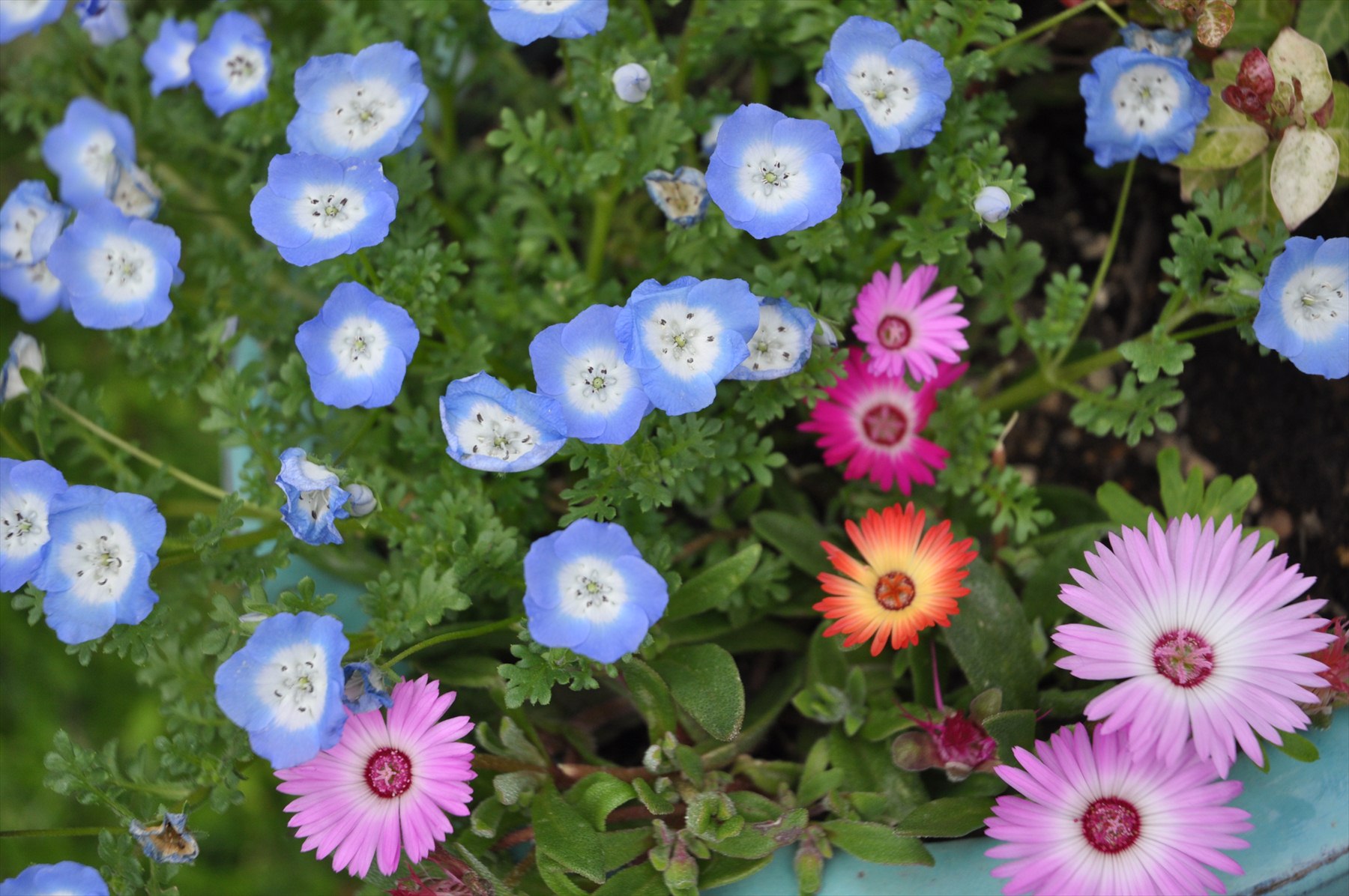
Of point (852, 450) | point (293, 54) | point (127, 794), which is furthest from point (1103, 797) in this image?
point (293, 54)

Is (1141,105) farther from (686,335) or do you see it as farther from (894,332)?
(686,335)

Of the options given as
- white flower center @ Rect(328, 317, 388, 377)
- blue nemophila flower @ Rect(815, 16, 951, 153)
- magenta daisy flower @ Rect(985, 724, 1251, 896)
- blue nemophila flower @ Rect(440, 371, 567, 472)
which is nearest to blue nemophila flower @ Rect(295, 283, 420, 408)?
white flower center @ Rect(328, 317, 388, 377)

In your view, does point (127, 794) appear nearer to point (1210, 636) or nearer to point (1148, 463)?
point (1210, 636)

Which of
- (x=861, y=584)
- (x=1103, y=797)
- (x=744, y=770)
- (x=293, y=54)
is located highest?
(x=293, y=54)

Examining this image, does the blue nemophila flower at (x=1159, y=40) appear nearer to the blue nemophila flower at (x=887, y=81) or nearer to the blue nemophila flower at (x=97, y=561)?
the blue nemophila flower at (x=887, y=81)

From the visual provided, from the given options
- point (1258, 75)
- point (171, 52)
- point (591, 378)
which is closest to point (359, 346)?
Answer: point (591, 378)

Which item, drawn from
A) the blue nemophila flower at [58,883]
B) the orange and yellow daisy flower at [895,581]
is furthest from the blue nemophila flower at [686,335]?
the blue nemophila flower at [58,883]

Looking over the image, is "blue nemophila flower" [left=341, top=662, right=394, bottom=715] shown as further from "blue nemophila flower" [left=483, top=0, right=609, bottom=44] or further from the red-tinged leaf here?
the red-tinged leaf
